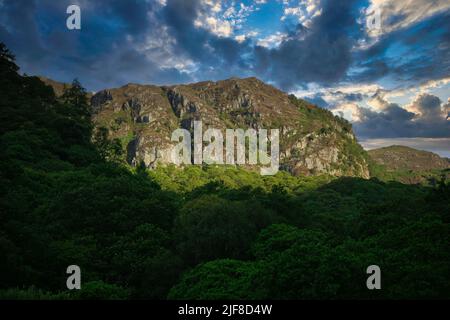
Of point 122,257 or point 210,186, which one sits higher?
point 210,186

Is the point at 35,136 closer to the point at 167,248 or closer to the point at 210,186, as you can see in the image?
the point at 210,186

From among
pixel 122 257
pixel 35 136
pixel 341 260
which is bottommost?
pixel 122 257

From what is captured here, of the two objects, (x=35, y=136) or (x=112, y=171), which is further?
(x=35, y=136)

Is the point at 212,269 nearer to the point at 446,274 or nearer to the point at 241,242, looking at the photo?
the point at 241,242

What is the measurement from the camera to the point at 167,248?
2927 centimetres
